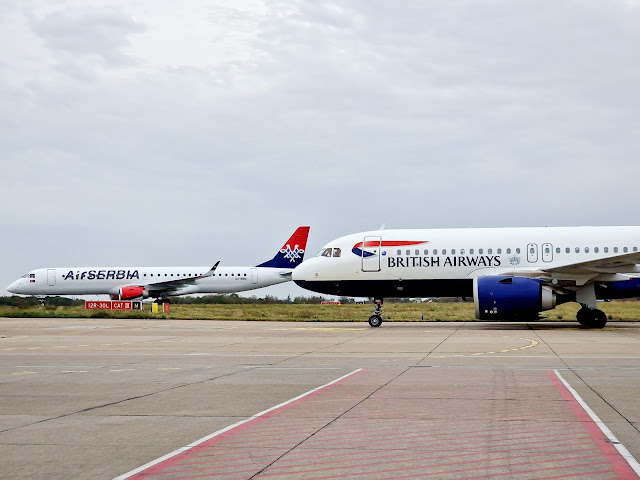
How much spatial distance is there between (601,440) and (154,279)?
55369mm

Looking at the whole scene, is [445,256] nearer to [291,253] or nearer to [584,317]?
[584,317]

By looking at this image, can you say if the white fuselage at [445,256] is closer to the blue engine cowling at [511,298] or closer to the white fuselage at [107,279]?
the blue engine cowling at [511,298]

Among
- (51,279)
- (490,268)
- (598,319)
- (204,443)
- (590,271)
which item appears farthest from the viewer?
(51,279)

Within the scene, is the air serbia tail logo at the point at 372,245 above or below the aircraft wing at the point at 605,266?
above

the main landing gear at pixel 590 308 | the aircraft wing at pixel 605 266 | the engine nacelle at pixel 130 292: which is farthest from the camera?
the engine nacelle at pixel 130 292

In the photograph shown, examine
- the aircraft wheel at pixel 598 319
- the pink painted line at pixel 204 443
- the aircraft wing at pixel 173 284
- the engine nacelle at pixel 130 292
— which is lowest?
the pink painted line at pixel 204 443

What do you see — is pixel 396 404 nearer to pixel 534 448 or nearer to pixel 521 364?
pixel 534 448

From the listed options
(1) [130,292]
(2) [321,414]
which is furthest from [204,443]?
(1) [130,292]

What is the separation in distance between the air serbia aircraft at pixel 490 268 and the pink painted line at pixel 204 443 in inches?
675

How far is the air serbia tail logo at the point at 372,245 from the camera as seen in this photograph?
28.5 meters

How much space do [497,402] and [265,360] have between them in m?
6.82

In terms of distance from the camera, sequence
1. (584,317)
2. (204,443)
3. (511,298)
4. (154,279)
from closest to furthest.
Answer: (204,443)
(511,298)
(584,317)
(154,279)

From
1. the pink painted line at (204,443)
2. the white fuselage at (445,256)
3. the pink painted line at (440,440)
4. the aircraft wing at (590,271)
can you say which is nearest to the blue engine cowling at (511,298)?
the aircraft wing at (590,271)

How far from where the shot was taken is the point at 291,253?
62688 millimetres
